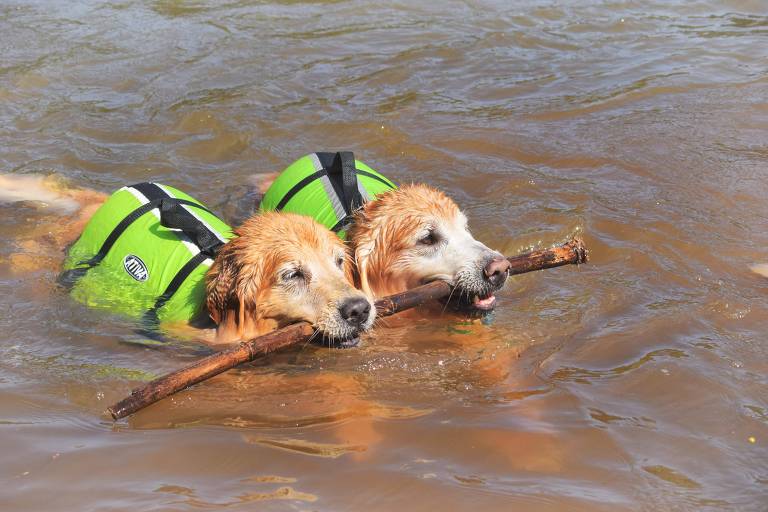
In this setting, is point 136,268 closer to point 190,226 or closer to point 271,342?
point 190,226

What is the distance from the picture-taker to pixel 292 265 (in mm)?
5902

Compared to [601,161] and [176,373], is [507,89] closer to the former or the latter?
[601,161]

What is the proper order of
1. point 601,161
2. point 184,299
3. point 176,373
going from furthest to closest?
point 601,161 < point 184,299 < point 176,373

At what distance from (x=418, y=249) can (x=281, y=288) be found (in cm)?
113

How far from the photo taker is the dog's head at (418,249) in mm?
6328

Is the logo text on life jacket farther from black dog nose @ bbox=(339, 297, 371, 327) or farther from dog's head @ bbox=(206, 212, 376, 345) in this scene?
black dog nose @ bbox=(339, 297, 371, 327)

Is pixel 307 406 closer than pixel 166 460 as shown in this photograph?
No

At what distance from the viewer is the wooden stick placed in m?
4.75

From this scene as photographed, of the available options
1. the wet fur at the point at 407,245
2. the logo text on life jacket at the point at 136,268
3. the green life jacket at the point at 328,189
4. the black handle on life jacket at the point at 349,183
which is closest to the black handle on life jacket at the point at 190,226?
the logo text on life jacket at the point at 136,268

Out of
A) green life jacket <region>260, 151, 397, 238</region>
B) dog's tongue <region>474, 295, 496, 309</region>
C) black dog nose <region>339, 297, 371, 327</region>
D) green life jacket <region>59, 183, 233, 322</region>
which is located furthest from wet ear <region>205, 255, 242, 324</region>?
dog's tongue <region>474, 295, 496, 309</region>

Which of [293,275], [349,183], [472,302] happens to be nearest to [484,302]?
[472,302]

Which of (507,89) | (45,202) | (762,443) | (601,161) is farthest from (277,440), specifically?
(507,89)

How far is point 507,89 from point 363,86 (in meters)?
1.98

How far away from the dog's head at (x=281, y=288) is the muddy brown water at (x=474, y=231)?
35cm
